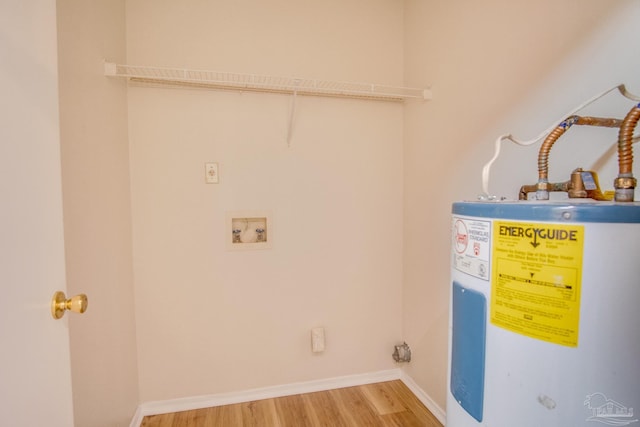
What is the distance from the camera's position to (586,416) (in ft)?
1.94

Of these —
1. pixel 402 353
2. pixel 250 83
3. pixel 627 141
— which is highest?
pixel 250 83

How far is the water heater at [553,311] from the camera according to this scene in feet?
1.90

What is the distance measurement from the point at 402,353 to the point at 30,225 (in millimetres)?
2065

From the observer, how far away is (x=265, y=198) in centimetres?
188

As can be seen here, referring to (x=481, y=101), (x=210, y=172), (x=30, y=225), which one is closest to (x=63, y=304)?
(x=30, y=225)

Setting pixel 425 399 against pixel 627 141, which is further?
pixel 425 399

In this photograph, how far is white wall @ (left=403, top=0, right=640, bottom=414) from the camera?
0.99 m

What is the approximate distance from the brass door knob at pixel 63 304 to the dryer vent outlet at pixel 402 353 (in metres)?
1.89

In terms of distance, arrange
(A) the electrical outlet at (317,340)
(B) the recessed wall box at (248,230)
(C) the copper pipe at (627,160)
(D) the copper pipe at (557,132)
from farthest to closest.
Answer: (A) the electrical outlet at (317,340), (B) the recessed wall box at (248,230), (D) the copper pipe at (557,132), (C) the copper pipe at (627,160)

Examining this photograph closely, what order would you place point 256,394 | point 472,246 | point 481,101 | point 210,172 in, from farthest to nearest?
1. point 256,394
2. point 210,172
3. point 481,101
4. point 472,246

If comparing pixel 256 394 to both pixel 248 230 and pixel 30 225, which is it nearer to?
pixel 248 230

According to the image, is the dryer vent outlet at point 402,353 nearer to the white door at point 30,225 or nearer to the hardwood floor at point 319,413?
the hardwood floor at point 319,413

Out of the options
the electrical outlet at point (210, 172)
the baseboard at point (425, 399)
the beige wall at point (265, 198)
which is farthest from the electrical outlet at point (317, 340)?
the electrical outlet at point (210, 172)

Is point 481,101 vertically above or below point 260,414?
above
